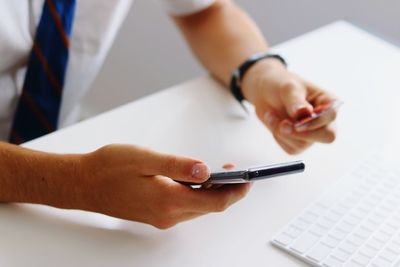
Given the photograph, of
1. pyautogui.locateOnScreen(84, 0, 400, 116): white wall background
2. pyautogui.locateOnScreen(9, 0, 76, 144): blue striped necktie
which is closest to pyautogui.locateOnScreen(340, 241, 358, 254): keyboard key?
pyautogui.locateOnScreen(9, 0, 76, 144): blue striped necktie

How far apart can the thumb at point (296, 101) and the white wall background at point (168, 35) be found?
441 mm

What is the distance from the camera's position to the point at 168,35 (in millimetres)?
1757

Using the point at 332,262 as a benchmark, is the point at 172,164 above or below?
above

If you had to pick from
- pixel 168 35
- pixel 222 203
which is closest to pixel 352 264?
pixel 222 203

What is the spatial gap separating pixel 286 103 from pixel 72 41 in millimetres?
376

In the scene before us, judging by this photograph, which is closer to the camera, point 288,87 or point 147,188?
point 147,188

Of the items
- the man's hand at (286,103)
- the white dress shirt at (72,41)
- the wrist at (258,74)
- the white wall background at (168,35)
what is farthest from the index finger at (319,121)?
the white wall background at (168,35)

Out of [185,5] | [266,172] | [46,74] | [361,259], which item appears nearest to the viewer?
[266,172]

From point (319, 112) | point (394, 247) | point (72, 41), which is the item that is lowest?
point (394, 247)

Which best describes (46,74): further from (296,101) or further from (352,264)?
(352,264)

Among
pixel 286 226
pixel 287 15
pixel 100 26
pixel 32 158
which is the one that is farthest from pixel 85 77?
pixel 287 15

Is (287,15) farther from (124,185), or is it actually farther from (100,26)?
(124,185)

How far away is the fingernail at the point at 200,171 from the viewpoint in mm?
579

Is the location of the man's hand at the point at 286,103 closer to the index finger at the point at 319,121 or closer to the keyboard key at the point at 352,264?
the index finger at the point at 319,121
